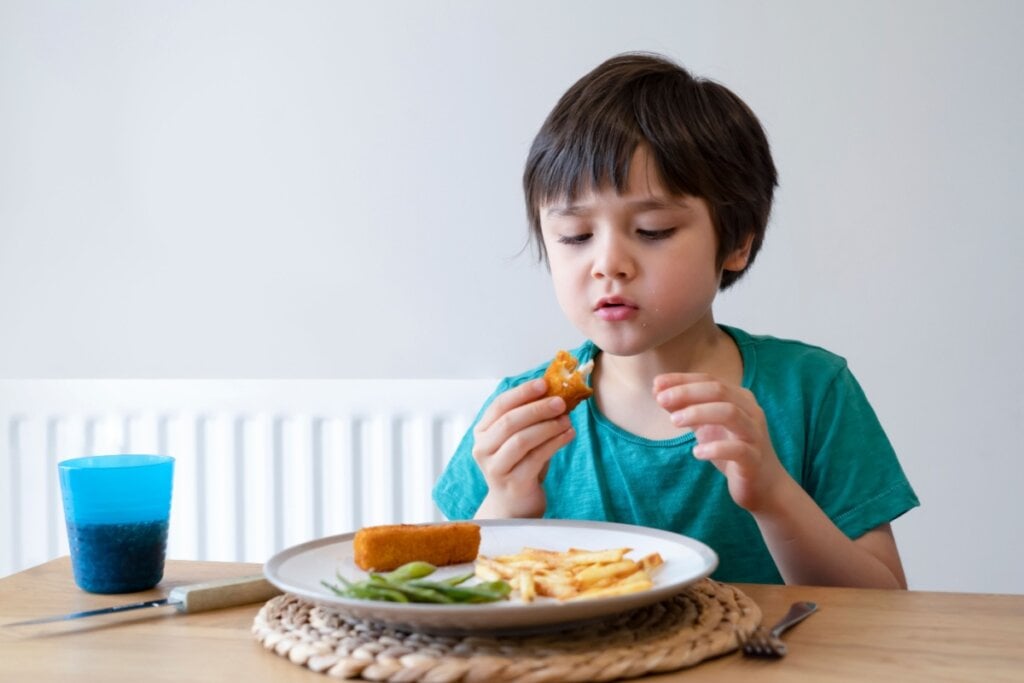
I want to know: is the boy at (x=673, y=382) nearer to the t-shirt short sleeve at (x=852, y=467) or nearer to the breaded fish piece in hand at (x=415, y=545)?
→ the t-shirt short sleeve at (x=852, y=467)

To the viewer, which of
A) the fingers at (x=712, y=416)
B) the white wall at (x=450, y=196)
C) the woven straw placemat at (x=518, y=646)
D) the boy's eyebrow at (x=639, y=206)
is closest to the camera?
the woven straw placemat at (x=518, y=646)

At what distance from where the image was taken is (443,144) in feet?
6.64

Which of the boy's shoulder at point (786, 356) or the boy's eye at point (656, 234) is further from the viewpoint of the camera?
the boy's shoulder at point (786, 356)

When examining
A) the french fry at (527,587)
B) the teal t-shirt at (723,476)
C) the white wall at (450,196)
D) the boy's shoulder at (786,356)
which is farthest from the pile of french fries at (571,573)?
the white wall at (450,196)

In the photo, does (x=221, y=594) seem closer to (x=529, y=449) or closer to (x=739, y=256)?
(x=529, y=449)

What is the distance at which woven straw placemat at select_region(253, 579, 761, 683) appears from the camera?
0.67 m

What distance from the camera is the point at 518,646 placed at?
708 mm

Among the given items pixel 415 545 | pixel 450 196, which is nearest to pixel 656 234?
pixel 415 545

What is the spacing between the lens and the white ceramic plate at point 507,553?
2.22 feet

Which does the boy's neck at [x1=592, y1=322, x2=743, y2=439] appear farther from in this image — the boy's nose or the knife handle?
the knife handle

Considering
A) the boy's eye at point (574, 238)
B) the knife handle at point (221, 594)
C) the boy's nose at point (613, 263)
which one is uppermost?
the boy's eye at point (574, 238)

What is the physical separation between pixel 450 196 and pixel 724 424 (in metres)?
1.18

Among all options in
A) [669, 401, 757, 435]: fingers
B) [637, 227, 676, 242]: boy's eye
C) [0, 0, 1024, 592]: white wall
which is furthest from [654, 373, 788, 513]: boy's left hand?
[0, 0, 1024, 592]: white wall

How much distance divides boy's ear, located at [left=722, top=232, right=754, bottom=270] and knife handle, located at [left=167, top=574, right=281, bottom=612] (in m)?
0.62
